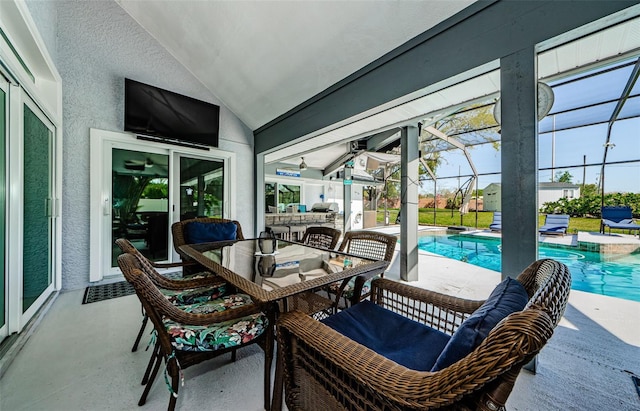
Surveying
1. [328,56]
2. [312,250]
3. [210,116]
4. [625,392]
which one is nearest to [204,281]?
[312,250]

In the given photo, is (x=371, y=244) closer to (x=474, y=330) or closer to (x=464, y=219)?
(x=474, y=330)

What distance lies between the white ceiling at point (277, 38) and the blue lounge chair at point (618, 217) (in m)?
10.1

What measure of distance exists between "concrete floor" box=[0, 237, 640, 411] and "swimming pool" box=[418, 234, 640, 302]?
1600 millimetres

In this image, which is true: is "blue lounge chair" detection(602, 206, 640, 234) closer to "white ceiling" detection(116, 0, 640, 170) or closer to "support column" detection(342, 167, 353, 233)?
"support column" detection(342, 167, 353, 233)

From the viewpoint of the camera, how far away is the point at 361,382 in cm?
76

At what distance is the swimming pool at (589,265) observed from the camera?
3.57 meters

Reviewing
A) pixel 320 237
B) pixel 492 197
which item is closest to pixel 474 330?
pixel 320 237

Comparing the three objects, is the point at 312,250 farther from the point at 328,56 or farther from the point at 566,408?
the point at 328,56

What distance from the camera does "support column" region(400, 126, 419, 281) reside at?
365 centimetres

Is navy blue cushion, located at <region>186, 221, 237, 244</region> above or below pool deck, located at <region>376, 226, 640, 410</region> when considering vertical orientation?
above

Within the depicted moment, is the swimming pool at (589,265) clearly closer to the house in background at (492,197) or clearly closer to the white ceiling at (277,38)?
the house in background at (492,197)

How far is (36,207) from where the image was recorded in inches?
96.8

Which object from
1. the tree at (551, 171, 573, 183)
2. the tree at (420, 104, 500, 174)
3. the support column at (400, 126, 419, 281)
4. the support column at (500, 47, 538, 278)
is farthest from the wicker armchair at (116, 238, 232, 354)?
the tree at (551, 171, 573, 183)

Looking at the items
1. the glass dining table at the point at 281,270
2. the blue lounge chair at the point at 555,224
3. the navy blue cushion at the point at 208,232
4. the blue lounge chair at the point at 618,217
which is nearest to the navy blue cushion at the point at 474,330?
the glass dining table at the point at 281,270
